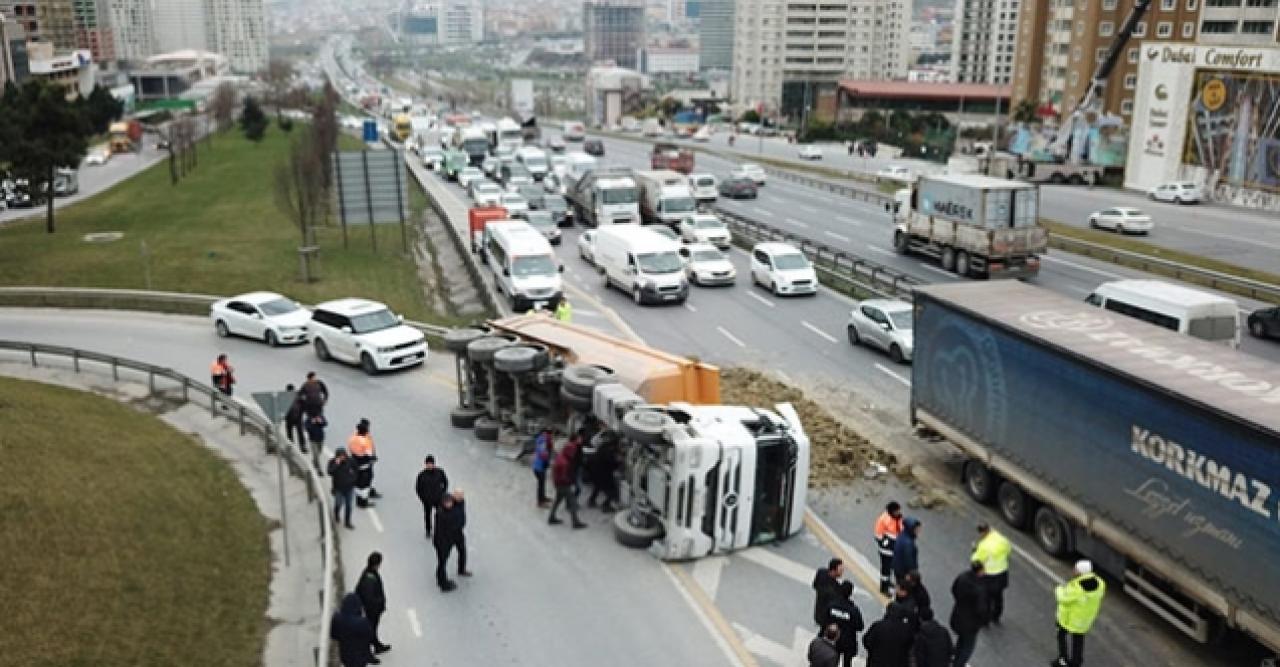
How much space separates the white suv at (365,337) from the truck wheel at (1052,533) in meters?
14.8

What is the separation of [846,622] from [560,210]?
131ft

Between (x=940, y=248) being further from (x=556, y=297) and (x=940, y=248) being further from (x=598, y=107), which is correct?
(x=598, y=107)

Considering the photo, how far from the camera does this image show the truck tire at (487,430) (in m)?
20.3

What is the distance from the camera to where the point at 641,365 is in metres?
18.3

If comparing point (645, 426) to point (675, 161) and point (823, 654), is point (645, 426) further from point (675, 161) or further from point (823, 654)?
point (675, 161)

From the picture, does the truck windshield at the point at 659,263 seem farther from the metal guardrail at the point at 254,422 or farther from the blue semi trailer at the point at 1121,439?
the blue semi trailer at the point at 1121,439

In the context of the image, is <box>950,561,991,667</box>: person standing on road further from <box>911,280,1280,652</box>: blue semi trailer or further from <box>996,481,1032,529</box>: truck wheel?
<box>996,481,1032,529</box>: truck wheel

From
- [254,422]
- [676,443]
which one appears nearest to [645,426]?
[676,443]

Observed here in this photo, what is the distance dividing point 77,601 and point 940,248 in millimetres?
32347

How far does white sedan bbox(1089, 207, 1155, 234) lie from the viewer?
160ft

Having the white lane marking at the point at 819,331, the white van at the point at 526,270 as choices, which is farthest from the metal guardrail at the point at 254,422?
the white lane marking at the point at 819,331

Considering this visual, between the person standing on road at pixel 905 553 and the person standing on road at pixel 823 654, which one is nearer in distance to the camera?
the person standing on road at pixel 823 654

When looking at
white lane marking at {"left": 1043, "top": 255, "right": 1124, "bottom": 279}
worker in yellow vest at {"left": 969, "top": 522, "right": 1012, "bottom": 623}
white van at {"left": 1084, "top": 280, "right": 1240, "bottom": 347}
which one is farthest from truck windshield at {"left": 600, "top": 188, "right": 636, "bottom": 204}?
worker in yellow vest at {"left": 969, "top": 522, "right": 1012, "bottom": 623}

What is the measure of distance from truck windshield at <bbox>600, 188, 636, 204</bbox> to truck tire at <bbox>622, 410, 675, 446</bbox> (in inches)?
1264
